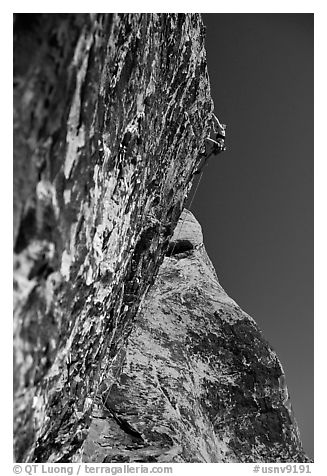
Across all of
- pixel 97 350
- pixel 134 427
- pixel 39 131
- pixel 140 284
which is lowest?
pixel 134 427

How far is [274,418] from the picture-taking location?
13789mm

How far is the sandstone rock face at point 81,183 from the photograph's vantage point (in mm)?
2975

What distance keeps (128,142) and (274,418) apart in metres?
12.2

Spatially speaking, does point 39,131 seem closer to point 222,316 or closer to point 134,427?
point 134,427

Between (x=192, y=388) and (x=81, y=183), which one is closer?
(x=81, y=183)

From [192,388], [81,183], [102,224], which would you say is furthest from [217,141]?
[192,388]

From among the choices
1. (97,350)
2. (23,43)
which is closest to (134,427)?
(97,350)

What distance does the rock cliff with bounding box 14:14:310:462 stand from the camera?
3041 millimetres

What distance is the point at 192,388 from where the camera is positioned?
12938 millimetres

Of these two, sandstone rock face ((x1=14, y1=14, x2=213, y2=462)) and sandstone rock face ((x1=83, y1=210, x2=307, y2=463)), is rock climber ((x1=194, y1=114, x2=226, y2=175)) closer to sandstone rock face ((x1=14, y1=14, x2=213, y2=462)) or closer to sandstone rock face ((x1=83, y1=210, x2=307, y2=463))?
sandstone rock face ((x1=14, y1=14, x2=213, y2=462))

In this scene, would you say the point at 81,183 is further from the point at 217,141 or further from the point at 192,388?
the point at 192,388

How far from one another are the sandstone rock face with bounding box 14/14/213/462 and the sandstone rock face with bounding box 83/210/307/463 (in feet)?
9.79

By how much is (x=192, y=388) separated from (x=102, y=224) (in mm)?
9744

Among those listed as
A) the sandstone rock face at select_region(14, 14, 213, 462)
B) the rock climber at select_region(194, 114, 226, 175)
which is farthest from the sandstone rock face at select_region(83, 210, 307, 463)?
the rock climber at select_region(194, 114, 226, 175)
